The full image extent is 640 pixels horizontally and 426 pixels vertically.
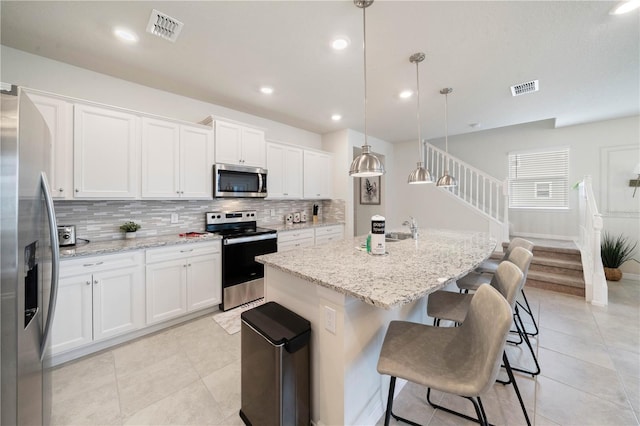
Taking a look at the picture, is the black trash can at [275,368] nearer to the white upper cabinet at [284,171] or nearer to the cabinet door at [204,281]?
the cabinet door at [204,281]

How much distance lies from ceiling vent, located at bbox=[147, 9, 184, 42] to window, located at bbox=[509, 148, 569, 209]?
598 cm

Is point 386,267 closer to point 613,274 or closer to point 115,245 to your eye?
point 115,245

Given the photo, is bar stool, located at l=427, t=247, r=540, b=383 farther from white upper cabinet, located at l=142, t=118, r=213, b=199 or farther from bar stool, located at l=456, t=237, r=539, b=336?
white upper cabinet, located at l=142, t=118, r=213, b=199

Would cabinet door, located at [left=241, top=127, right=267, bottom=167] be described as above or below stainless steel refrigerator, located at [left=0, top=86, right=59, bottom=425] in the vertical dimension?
above

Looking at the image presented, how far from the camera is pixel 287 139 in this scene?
449 centimetres

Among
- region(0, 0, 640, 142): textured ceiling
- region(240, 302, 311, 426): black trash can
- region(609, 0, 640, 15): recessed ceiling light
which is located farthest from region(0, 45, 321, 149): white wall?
region(609, 0, 640, 15): recessed ceiling light

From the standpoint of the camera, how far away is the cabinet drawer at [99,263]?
199cm

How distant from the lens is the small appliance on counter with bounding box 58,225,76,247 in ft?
7.18

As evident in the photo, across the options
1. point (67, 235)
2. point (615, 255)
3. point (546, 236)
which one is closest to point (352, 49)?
A: point (67, 235)

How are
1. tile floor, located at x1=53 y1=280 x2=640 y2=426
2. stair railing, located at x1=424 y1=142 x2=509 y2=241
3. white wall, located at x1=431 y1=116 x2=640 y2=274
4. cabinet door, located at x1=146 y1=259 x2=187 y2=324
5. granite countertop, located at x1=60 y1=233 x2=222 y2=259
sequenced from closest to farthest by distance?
tile floor, located at x1=53 y1=280 x2=640 y2=426
granite countertop, located at x1=60 y1=233 x2=222 y2=259
cabinet door, located at x1=146 y1=259 x2=187 y2=324
white wall, located at x1=431 y1=116 x2=640 y2=274
stair railing, located at x1=424 y1=142 x2=509 y2=241

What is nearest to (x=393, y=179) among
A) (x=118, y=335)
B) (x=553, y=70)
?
(x=553, y=70)

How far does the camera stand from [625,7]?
1.70 m

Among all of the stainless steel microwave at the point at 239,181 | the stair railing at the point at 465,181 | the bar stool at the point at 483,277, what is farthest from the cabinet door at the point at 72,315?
the stair railing at the point at 465,181

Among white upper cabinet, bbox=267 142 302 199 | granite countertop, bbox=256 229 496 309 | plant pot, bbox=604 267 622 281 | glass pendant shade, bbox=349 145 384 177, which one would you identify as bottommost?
plant pot, bbox=604 267 622 281
